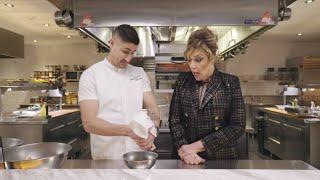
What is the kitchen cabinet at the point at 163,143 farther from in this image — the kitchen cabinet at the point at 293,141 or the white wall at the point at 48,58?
the white wall at the point at 48,58

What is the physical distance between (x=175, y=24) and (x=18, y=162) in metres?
1.31

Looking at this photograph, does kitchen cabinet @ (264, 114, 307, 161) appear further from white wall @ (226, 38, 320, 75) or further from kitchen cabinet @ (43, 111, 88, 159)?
kitchen cabinet @ (43, 111, 88, 159)

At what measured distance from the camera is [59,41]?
28.7 ft

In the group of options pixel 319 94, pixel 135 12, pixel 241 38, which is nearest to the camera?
pixel 135 12

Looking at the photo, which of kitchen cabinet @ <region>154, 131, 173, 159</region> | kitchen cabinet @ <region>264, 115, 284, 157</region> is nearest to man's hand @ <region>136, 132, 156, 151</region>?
kitchen cabinet @ <region>154, 131, 173, 159</region>

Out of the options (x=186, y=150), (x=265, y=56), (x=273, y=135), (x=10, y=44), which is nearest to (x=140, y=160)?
(x=186, y=150)

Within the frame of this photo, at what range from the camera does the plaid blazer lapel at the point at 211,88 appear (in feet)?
6.20

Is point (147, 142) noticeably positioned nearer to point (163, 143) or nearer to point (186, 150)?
point (186, 150)

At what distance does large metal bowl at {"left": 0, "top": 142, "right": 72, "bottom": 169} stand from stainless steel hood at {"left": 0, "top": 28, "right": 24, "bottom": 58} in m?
2.24

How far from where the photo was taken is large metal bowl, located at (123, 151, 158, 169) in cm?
130

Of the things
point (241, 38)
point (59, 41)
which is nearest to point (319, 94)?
point (241, 38)

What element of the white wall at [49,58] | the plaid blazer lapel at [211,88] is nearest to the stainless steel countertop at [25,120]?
the plaid blazer lapel at [211,88]

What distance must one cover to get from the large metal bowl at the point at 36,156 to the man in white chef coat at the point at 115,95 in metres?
0.25

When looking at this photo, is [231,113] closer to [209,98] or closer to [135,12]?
[209,98]
